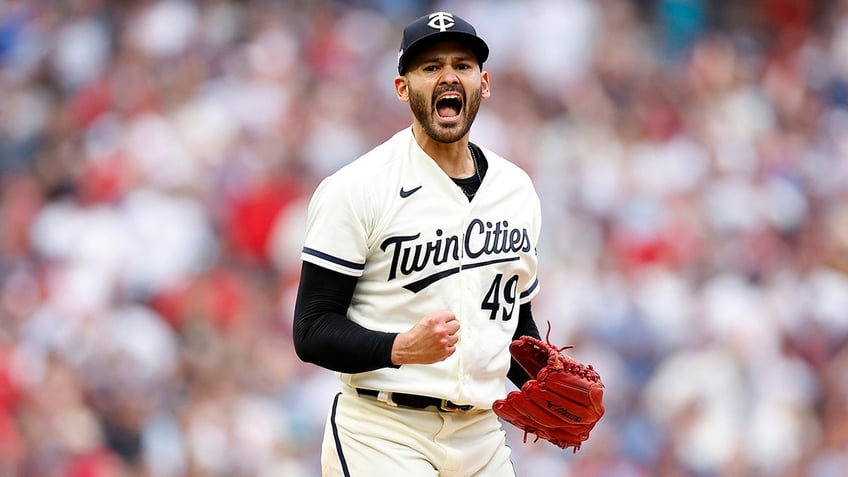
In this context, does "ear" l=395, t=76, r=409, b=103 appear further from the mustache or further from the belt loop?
the belt loop

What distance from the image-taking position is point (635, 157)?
32.6 ft

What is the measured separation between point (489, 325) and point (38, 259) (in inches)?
236

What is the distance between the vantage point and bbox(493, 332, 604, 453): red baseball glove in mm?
3744

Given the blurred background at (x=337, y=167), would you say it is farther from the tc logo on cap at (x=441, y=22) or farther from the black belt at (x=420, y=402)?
the tc logo on cap at (x=441, y=22)

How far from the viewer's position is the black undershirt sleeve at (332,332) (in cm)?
350

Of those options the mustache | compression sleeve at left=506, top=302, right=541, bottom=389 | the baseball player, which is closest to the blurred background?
compression sleeve at left=506, top=302, right=541, bottom=389

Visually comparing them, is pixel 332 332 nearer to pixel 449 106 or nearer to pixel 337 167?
pixel 449 106

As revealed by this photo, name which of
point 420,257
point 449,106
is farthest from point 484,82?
point 420,257

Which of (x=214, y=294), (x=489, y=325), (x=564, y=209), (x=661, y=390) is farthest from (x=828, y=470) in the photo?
(x=489, y=325)

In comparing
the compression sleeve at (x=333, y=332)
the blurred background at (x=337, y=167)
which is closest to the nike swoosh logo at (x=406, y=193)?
the compression sleeve at (x=333, y=332)

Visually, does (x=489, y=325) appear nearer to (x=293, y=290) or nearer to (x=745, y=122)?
(x=293, y=290)

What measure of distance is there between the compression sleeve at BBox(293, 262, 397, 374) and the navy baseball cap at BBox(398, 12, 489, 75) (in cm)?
68

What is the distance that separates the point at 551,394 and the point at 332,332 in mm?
669

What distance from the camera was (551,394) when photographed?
376 centimetres
